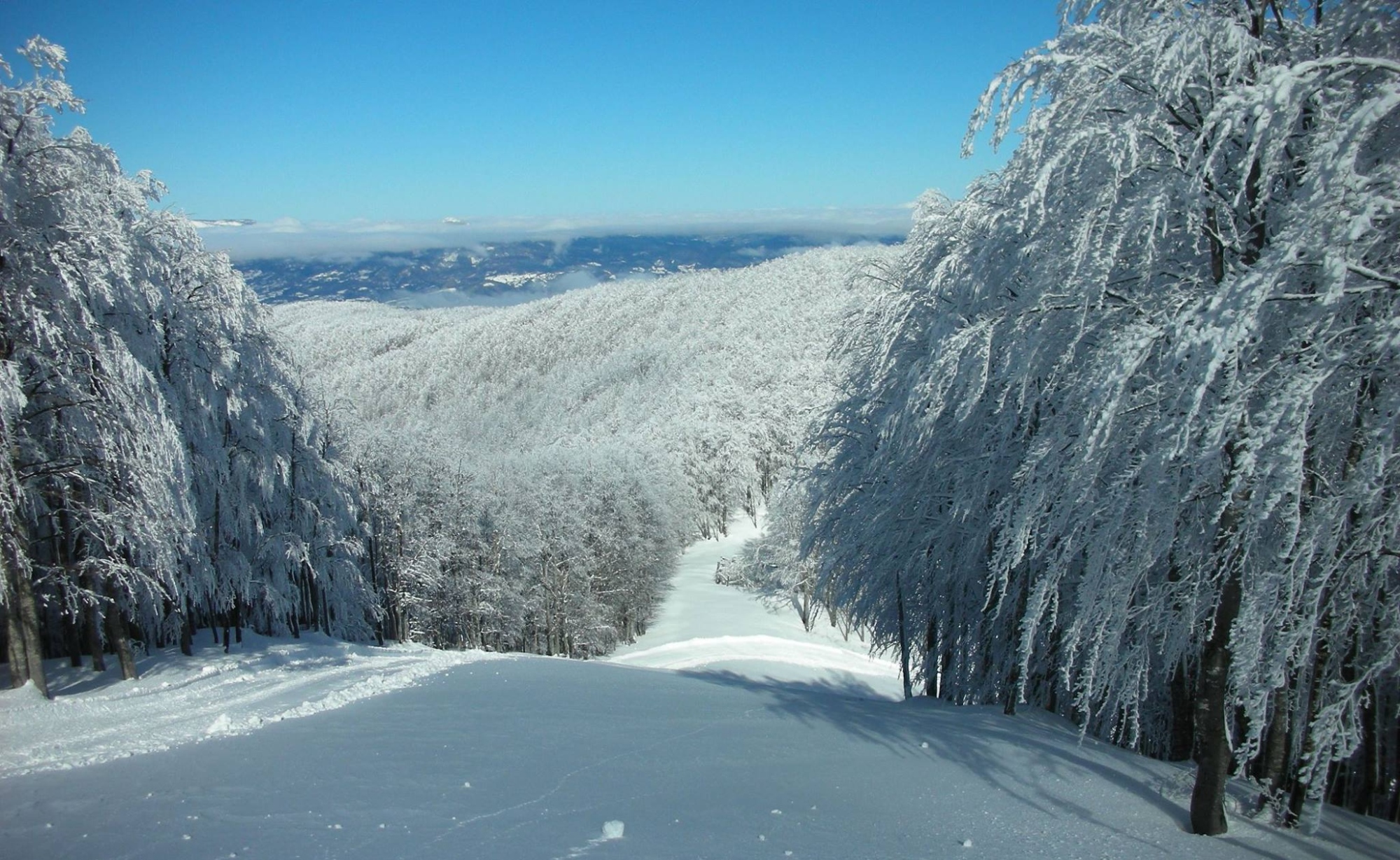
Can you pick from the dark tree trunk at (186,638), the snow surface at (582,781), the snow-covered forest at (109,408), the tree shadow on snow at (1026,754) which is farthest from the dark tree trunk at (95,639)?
the tree shadow on snow at (1026,754)

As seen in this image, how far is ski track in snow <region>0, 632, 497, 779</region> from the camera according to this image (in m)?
7.75

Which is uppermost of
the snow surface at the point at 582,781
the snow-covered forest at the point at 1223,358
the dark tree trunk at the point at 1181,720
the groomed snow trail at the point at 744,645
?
the snow-covered forest at the point at 1223,358

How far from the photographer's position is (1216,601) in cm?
532

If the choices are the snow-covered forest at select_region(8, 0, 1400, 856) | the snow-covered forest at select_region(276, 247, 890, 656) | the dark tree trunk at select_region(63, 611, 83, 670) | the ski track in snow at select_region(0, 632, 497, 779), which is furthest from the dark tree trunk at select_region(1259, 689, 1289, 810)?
the dark tree trunk at select_region(63, 611, 83, 670)

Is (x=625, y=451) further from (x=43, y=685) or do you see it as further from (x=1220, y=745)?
(x=1220, y=745)

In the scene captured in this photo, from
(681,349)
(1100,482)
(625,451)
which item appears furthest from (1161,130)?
(681,349)

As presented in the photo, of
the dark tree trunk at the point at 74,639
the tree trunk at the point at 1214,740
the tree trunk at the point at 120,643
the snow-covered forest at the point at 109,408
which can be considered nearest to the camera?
the tree trunk at the point at 1214,740

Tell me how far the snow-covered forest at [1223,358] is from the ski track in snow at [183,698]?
8.15m

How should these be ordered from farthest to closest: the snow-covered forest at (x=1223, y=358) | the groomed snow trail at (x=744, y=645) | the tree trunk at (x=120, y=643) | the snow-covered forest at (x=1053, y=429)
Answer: the groomed snow trail at (x=744, y=645)
the tree trunk at (x=120, y=643)
the snow-covered forest at (x=1053, y=429)
the snow-covered forest at (x=1223, y=358)

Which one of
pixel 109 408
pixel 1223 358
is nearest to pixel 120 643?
pixel 109 408

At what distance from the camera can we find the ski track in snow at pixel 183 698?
775 cm

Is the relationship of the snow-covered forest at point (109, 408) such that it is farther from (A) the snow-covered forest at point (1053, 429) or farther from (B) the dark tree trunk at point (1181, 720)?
(B) the dark tree trunk at point (1181, 720)

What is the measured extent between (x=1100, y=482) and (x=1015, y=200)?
2.23 m

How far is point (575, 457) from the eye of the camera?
57062 millimetres
